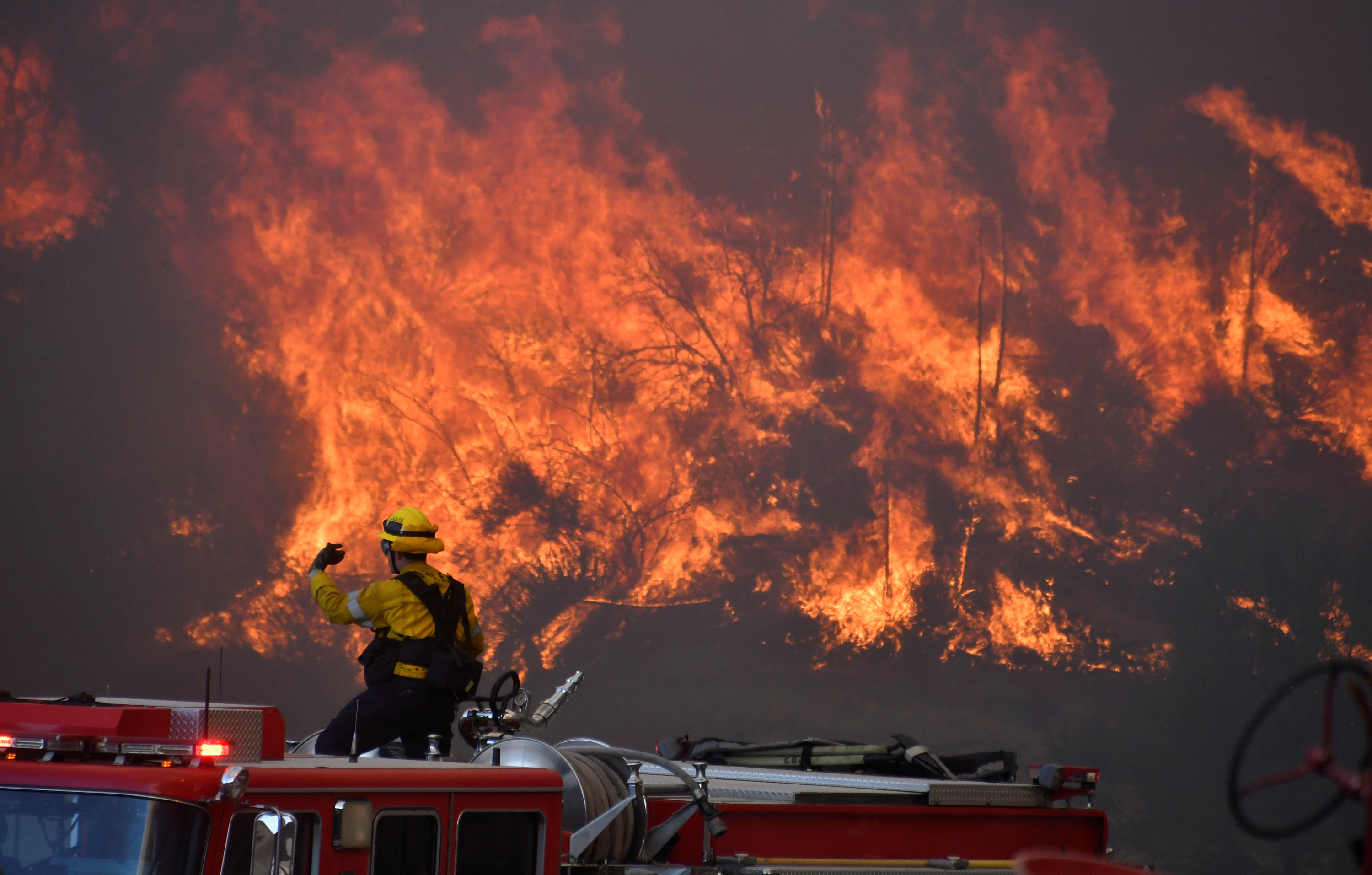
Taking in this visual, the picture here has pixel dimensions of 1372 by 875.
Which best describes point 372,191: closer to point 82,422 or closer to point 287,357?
point 287,357

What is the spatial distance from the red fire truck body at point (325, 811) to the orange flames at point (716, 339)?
632 cm

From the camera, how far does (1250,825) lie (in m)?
2.08

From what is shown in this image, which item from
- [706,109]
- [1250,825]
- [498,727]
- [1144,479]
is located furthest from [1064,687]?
[1250,825]

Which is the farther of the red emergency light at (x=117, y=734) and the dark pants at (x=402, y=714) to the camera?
the dark pants at (x=402, y=714)

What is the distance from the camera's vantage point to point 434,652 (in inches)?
219

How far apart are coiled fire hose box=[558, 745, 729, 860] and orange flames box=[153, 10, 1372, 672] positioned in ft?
21.1

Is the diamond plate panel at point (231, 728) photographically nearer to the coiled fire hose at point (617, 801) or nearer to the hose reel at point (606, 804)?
the hose reel at point (606, 804)

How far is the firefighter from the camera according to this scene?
5.38 m

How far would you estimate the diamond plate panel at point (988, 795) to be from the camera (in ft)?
17.0

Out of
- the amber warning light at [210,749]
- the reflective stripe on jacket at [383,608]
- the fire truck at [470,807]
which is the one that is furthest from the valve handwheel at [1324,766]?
the reflective stripe on jacket at [383,608]

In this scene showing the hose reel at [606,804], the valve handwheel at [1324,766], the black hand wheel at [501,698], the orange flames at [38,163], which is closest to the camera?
the valve handwheel at [1324,766]

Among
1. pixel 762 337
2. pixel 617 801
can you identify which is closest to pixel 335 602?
pixel 617 801

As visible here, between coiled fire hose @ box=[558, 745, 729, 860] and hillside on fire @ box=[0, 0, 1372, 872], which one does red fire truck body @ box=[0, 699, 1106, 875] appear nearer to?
coiled fire hose @ box=[558, 745, 729, 860]

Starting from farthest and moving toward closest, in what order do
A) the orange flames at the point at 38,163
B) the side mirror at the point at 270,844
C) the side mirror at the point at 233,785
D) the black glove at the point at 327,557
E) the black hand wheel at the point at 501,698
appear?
1. the orange flames at the point at 38,163
2. the black glove at the point at 327,557
3. the black hand wheel at the point at 501,698
4. the side mirror at the point at 233,785
5. the side mirror at the point at 270,844
